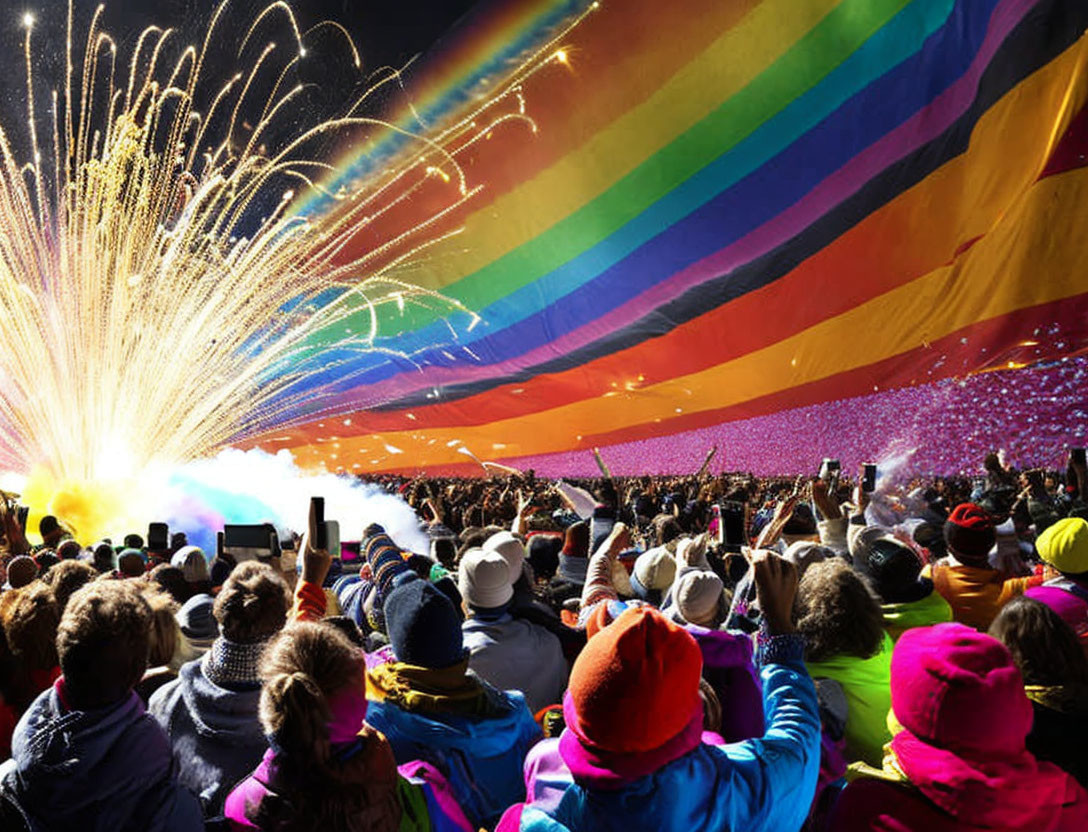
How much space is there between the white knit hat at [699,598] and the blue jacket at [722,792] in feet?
2.80

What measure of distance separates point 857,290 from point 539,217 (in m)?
4.69

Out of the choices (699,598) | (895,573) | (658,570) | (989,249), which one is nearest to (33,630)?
(699,598)

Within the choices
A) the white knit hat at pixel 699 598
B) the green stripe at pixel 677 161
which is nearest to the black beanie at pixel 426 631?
the white knit hat at pixel 699 598

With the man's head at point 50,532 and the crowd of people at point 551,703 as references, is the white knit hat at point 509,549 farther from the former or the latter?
the man's head at point 50,532

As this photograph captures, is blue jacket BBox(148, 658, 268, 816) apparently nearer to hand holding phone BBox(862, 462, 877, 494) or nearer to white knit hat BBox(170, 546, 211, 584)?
white knit hat BBox(170, 546, 211, 584)

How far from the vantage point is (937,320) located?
30.4 feet

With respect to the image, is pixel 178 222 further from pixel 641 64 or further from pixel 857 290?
pixel 857 290

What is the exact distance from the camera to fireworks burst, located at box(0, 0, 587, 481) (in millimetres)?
8852

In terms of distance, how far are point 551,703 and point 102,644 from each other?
147cm

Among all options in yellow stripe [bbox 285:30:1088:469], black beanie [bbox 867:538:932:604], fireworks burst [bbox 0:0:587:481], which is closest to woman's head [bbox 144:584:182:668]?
black beanie [bbox 867:538:932:604]

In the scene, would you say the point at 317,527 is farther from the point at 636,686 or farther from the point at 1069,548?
the point at 1069,548

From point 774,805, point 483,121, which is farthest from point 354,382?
point 774,805

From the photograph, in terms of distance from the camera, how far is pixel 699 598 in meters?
2.46

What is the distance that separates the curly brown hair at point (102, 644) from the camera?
1599 mm
